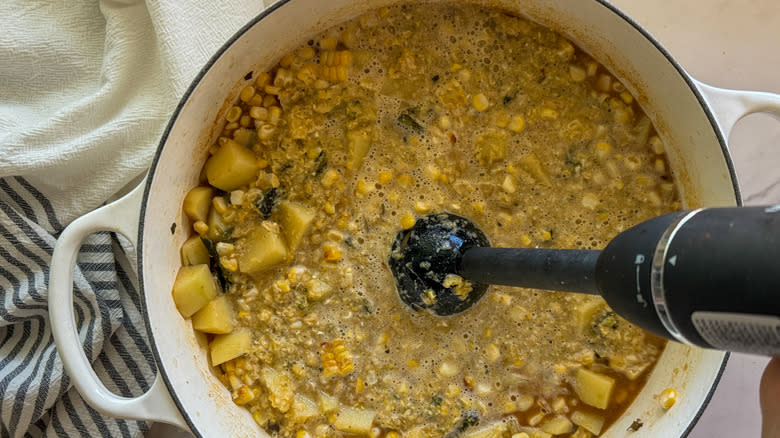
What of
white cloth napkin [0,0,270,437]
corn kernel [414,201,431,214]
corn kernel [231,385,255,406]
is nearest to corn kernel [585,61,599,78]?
corn kernel [414,201,431,214]

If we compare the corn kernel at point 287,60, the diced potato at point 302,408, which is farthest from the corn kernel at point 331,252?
the corn kernel at point 287,60

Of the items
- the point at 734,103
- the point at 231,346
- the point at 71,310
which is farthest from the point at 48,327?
the point at 734,103

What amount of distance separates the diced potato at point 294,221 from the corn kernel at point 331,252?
6 cm

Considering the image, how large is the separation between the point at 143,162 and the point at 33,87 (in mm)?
357

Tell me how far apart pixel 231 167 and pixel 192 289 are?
11.3 inches

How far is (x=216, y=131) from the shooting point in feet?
5.04

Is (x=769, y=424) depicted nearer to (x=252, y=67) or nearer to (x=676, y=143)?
(x=676, y=143)

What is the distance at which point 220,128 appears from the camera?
1.54m

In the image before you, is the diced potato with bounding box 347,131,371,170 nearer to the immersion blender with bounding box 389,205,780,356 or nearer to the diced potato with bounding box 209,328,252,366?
the diced potato with bounding box 209,328,252,366

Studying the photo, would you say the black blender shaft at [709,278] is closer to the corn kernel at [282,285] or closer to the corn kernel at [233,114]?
the corn kernel at [282,285]

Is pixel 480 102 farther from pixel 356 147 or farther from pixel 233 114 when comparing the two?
pixel 233 114

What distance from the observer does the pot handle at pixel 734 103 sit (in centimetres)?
126

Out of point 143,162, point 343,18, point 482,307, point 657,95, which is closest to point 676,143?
point 657,95

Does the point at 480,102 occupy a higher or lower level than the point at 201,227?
higher
